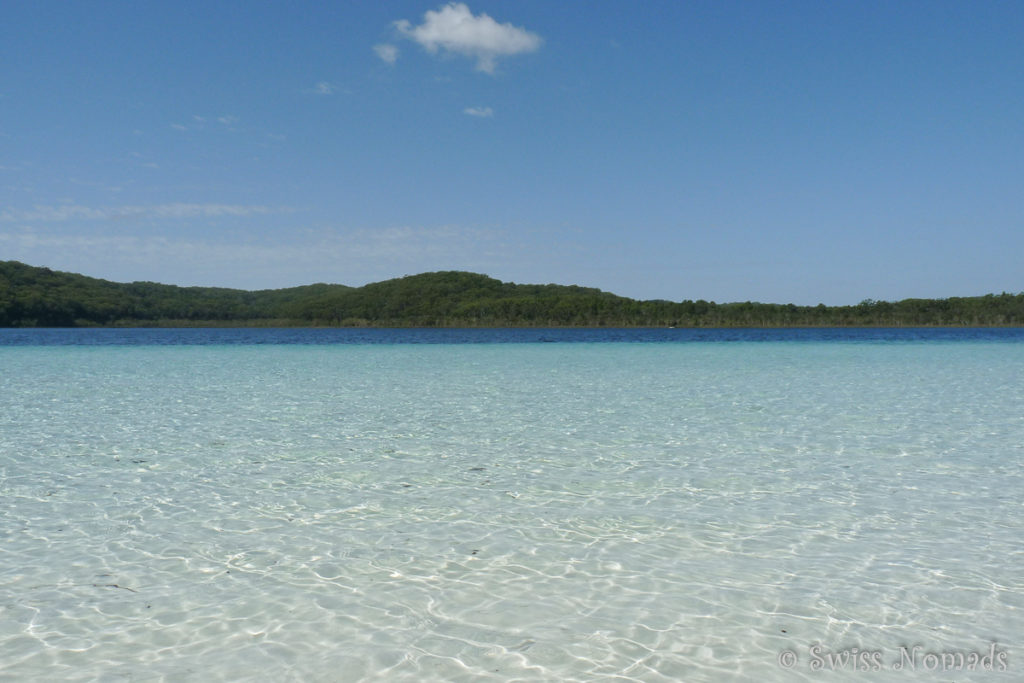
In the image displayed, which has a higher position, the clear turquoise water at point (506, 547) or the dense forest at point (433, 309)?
the dense forest at point (433, 309)

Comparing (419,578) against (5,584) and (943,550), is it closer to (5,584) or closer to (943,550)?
(5,584)

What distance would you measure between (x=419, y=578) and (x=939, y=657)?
2.61 m

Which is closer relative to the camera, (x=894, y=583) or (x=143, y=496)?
(x=894, y=583)

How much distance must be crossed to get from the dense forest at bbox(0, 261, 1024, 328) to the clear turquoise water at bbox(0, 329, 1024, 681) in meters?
127

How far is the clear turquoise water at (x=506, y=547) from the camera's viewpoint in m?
3.12

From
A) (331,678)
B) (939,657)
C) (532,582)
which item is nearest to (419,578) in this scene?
(532,582)

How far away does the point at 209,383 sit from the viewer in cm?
1777

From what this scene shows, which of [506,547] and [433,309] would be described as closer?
[506,547]

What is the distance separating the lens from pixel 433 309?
146125mm

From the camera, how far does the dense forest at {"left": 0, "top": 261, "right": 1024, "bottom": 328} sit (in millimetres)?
127331

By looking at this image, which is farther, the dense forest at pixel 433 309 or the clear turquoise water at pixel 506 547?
the dense forest at pixel 433 309

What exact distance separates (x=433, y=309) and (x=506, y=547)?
14272 cm

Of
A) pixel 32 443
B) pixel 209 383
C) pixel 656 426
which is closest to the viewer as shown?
pixel 32 443

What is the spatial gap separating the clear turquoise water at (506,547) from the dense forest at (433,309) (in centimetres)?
12743
